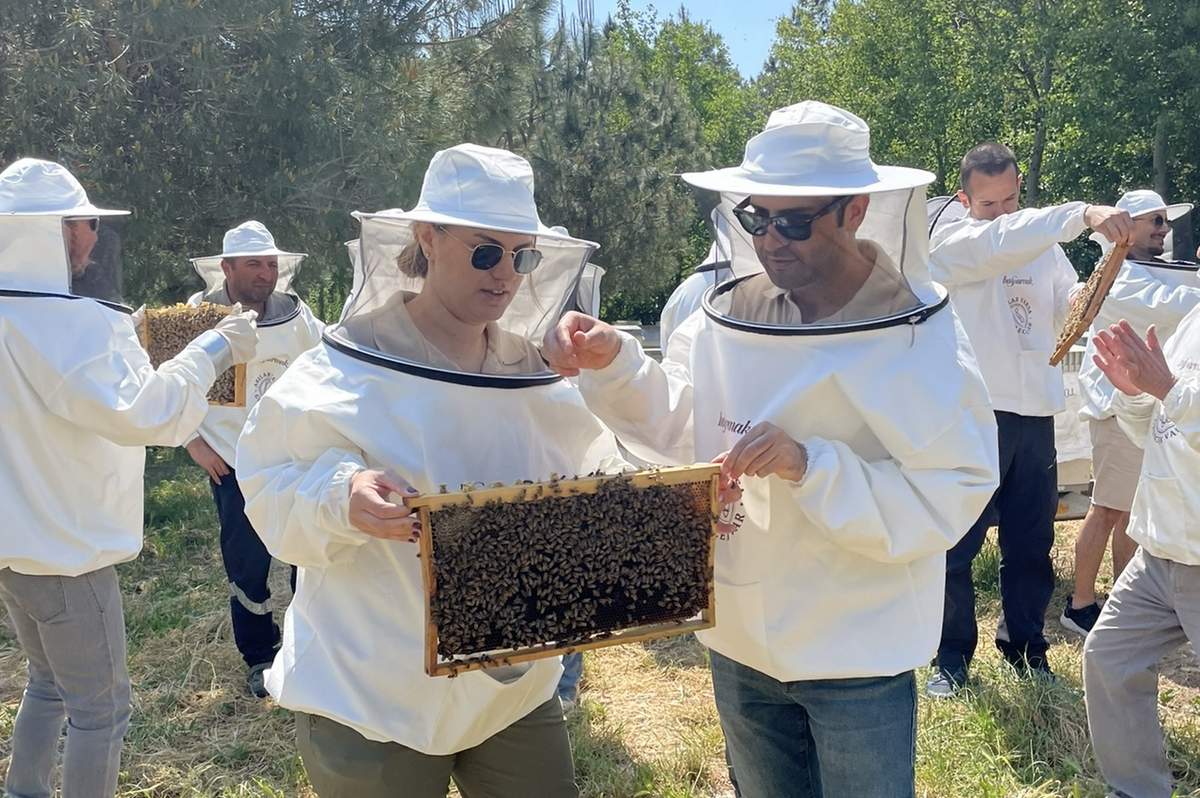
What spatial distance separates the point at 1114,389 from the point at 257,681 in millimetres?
4212

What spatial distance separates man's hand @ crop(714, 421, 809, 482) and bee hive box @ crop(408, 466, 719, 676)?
0.05 meters

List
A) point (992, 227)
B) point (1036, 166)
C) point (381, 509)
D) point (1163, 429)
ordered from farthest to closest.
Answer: point (1036, 166)
point (992, 227)
point (1163, 429)
point (381, 509)

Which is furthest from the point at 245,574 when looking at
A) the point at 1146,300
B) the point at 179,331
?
the point at 1146,300

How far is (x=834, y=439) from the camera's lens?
1981 millimetres

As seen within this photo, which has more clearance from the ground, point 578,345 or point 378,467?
point 578,345

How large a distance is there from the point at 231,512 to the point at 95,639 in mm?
1674

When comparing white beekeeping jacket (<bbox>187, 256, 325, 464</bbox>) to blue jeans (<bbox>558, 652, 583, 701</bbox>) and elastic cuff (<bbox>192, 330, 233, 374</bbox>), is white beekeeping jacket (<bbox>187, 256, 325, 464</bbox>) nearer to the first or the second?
elastic cuff (<bbox>192, 330, 233, 374</bbox>)

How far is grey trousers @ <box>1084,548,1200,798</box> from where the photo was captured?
3.10 metres

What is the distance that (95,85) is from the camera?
723 centimetres

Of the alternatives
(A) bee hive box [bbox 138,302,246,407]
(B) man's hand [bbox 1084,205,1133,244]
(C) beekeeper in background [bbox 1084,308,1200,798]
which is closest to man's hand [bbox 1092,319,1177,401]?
(C) beekeeper in background [bbox 1084,308,1200,798]

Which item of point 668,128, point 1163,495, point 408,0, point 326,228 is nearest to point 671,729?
point 1163,495

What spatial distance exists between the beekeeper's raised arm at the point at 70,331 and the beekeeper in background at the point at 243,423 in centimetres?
152


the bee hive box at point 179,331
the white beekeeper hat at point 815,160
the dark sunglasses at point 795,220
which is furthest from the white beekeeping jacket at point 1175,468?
the bee hive box at point 179,331

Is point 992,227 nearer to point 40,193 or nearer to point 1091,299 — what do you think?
point 1091,299
